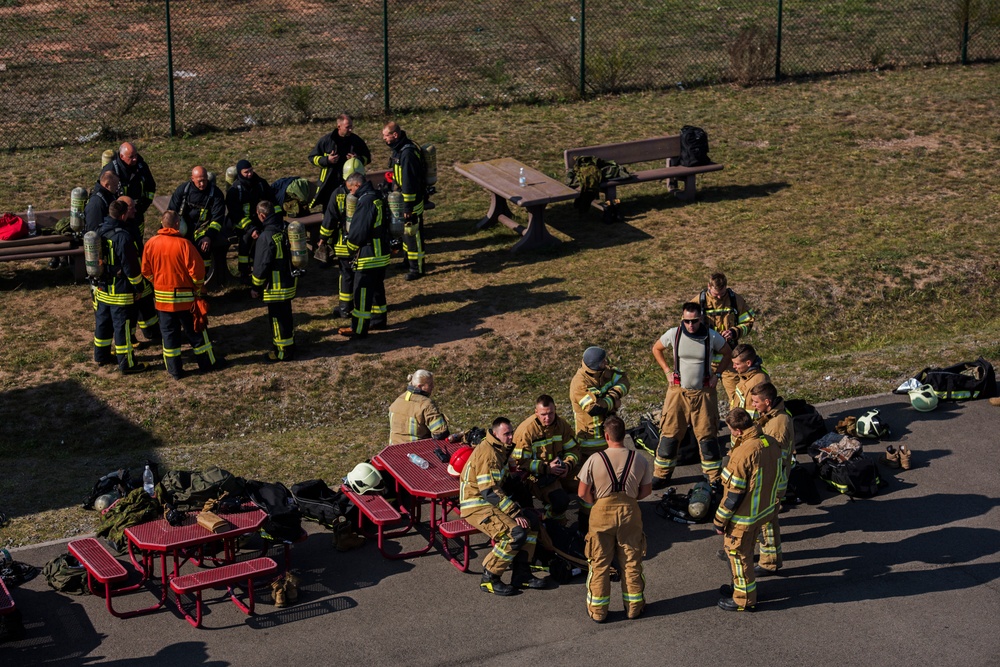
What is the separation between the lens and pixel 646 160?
63.4 feet

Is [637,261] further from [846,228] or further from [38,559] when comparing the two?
[38,559]

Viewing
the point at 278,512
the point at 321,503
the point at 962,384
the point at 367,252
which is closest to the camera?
the point at 278,512

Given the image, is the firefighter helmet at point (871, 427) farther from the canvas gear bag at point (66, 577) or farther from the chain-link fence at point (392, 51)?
the chain-link fence at point (392, 51)

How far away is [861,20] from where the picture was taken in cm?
2816

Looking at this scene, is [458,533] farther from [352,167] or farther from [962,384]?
[352,167]

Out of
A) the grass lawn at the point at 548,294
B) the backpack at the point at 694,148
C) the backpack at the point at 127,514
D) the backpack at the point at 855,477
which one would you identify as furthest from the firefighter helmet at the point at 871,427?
the backpack at the point at 694,148

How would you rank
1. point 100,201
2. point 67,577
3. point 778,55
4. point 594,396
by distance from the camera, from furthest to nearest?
point 778,55 < point 100,201 < point 594,396 < point 67,577

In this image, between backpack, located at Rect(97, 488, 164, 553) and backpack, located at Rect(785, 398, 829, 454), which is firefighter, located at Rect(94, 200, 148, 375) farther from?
backpack, located at Rect(785, 398, 829, 454)

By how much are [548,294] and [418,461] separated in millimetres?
5510

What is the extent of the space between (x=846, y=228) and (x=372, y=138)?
8390 millimetres

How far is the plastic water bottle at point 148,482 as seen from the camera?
10.8 m

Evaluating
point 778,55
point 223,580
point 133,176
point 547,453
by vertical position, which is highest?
point 778,55

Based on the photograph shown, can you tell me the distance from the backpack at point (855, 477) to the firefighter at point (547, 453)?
259cm

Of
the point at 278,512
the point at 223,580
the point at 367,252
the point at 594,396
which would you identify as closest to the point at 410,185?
the point at 367,252
